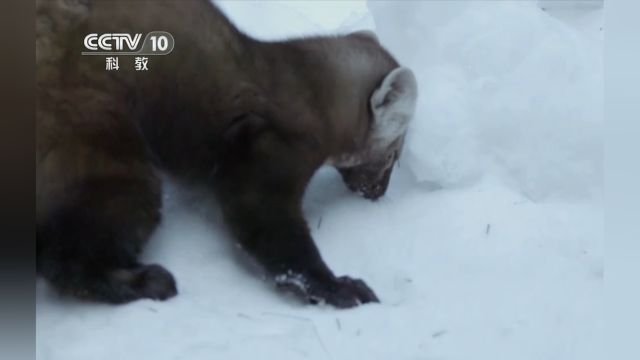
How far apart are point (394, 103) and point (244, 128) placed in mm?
376

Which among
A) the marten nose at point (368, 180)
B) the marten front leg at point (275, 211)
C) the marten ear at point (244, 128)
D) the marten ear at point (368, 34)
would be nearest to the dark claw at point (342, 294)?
the marten front leg at point (275, 211)

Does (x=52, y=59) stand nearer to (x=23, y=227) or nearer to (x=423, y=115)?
(x=23, y=227)

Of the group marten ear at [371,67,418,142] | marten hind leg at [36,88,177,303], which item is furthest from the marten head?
marten hind leg at [36,88,177,303]

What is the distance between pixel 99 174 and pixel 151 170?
4.9 inches

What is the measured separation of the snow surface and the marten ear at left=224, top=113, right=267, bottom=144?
0.16 meters

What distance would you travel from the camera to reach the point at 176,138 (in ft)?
8.39

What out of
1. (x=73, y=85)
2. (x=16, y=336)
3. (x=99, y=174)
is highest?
(x=73, y=85)

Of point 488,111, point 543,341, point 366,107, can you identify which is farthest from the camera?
point 366,107

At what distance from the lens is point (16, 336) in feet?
7.95

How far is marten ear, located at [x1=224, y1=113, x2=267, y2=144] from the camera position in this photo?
2.56 metres

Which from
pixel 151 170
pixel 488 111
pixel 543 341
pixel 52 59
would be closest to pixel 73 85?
pixel 52 59

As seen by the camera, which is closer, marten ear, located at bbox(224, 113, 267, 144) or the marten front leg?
the marten front leg

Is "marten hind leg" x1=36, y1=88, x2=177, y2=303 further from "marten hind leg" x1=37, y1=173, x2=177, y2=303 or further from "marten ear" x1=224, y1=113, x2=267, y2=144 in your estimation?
"marten ear" x1=224, y1=113, x2=267, y2=144

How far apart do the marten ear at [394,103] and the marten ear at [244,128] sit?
1.04 ft
